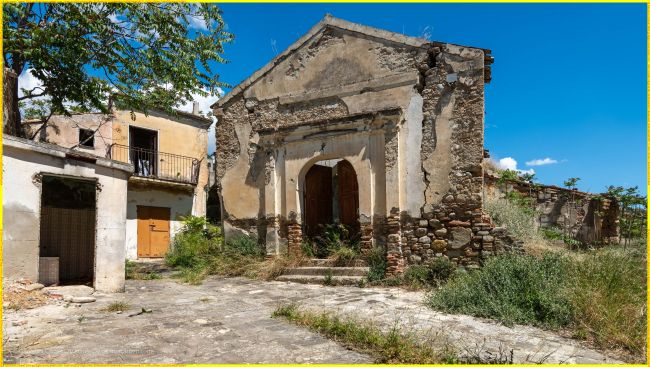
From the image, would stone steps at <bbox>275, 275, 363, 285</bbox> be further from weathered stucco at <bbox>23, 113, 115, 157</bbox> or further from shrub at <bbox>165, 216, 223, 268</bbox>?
weathered stucco at <bbox>23, 113, 115, 157</bbox>

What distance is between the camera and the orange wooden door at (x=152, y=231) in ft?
55.1

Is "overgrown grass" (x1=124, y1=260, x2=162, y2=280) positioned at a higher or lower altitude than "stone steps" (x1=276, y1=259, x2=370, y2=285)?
lower

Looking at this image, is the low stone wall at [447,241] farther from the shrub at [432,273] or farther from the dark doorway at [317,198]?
the dark doorway at [317,198]

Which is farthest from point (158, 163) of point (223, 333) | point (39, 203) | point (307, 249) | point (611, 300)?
point (611, 300)

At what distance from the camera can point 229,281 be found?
968cm

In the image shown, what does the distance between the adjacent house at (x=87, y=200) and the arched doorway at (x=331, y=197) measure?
13.5ft

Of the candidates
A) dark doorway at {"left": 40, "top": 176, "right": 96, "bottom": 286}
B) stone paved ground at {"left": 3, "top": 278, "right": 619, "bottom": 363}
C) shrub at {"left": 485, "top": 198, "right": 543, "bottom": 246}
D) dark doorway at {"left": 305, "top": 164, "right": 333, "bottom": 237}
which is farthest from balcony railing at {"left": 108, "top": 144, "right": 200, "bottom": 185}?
shrub at {"left": 485, "top": 198, "right": 543, "bottom": 246}

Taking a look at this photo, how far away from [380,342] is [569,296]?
2.80 m

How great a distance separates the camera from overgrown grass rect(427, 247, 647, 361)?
4.76 meters

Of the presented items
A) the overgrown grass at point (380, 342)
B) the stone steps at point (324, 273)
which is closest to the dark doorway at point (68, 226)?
the stone steps at point (324, 273)

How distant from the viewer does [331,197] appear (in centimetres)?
1164

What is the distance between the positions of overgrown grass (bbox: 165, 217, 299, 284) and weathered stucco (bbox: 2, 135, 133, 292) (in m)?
→ 2.14

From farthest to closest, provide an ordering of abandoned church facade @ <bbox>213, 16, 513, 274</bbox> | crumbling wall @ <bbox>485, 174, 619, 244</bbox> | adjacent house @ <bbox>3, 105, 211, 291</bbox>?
crumbling wall @ <bbox>485, 174, 619, 244</bbox>
abandoned church facade @ <bbox>213, 16, 513, 274</bbox>
adjacent house @ <bbox>3, 105, 211, 291</bbox>

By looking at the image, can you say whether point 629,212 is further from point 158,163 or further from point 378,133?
point 158,163
